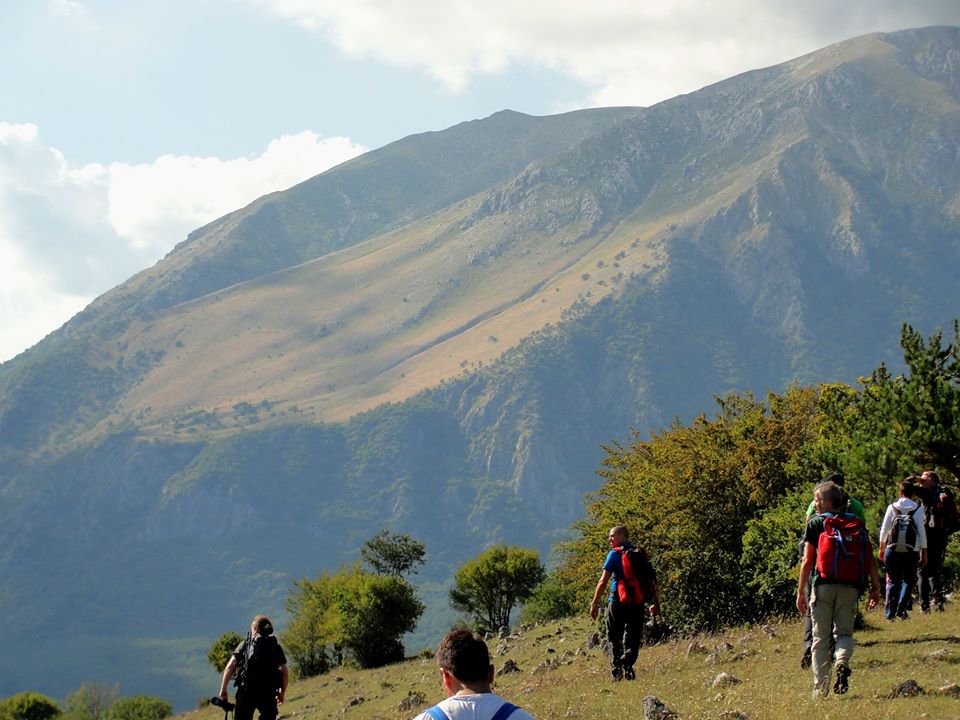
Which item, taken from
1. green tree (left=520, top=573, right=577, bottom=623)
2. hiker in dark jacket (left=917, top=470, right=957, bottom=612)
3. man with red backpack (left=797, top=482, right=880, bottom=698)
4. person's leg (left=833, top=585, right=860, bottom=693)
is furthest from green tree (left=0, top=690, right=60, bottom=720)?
man with red backpack (left=797, top=482, right=880, bottom=698)

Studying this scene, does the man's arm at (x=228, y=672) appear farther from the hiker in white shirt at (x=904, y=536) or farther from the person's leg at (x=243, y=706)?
the hiker in white shirt at (x=904, y=536)

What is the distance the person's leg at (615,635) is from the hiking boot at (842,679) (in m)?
4.56

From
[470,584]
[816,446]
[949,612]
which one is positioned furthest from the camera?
[470,584]

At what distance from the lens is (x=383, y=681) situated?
44688mm

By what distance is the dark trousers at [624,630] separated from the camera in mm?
18031

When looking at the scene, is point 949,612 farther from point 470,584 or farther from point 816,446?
point 470,584

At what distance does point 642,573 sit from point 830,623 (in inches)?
174

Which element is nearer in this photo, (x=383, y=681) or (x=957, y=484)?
(x=957, y=484)

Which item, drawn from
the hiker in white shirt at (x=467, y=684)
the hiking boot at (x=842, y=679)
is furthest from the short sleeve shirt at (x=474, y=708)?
the hiking boot at (x=842, y=679)

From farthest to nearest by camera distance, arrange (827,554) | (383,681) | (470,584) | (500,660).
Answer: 1. (470,584)
2. (383,681)
3. (500,660)
4. (827,554)

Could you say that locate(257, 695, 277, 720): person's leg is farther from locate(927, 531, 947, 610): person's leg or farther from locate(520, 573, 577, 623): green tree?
locate(520, 573, 577, 623): green tree

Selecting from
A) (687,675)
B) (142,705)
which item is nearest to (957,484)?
(687,675)

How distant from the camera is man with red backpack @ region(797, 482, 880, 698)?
13.4 metres

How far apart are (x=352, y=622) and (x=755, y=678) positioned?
5055 centimetres
